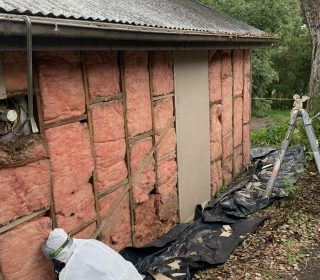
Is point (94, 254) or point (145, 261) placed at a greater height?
point (94, 254)

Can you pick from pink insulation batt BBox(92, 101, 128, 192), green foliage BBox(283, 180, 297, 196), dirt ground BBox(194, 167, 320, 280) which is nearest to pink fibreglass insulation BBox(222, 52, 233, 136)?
green foliage BBox(283, 180, 297, 196)

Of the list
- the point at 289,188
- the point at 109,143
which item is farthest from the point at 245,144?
the point at 109,143

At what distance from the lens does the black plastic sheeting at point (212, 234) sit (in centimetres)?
453

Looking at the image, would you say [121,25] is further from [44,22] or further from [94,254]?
[94,254]

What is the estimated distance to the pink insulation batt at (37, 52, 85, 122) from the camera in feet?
10.7

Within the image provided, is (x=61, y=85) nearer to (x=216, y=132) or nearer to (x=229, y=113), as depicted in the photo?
(x=216, y=132)

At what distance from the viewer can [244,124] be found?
7.99m

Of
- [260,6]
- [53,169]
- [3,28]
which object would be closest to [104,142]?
[53,169]

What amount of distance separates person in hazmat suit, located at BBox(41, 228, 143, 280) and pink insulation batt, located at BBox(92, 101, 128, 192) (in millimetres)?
811

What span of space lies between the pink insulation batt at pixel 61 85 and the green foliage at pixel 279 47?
12.4m

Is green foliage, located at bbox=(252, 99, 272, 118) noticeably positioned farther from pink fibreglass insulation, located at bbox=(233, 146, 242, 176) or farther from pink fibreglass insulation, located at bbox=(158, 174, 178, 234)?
pink fibreglass insulation, located at bbox=(158, 174, 178, 234)

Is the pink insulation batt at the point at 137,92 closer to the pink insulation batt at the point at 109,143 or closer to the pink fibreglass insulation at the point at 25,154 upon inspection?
the pink insulation batt at the point at 109,143

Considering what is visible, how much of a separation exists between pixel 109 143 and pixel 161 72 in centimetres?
137

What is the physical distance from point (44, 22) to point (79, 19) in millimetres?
416
